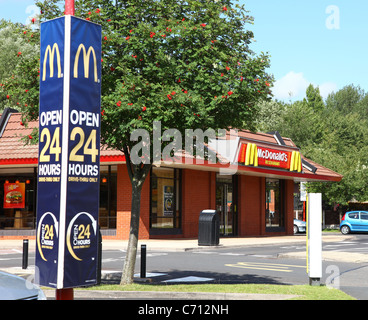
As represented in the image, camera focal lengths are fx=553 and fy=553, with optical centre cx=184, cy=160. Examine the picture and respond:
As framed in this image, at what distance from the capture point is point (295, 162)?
3294 centimetres

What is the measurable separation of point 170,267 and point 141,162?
→ 465cm

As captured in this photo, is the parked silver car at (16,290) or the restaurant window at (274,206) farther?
the restaurant window at (274,206)

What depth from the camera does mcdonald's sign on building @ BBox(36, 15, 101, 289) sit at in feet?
21.3

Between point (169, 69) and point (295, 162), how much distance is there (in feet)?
76.1

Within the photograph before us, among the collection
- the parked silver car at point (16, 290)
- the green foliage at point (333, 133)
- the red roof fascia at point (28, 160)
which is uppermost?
the green foliage at point (333, 133)

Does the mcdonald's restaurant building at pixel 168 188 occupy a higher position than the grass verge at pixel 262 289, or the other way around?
the mcdonald's restaurant building at pixel 168 188

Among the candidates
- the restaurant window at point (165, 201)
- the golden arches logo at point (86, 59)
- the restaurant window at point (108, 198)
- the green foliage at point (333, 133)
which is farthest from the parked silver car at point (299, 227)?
the golden arches logo at point (86, 59)

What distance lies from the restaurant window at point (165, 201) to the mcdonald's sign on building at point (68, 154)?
21375 mm

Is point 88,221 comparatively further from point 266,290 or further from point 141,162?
point 141,162

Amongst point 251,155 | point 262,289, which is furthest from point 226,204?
point 262,289

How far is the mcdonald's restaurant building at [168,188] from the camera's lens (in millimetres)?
27578

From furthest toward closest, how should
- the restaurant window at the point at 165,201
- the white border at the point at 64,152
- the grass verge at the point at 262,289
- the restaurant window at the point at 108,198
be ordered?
the restaurant window at the point at 165,201, the restaurant window at the point at 108,198, the grass verge at the point at 262,289, the white border at the point at 64,152

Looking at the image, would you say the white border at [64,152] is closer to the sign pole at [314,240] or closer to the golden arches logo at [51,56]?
the golden arches logo at [51,56]

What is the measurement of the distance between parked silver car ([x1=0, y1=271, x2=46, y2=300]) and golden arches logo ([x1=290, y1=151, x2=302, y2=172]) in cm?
2765
